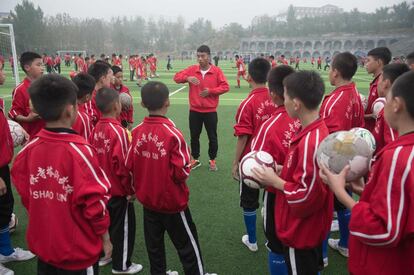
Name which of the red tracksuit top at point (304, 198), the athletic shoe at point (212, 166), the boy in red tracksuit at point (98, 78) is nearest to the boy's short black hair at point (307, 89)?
the red tracksuit top at point (304, 198)

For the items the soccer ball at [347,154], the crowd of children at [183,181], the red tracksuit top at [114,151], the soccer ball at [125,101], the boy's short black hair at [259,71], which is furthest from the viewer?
the soccer ball at [125,101]

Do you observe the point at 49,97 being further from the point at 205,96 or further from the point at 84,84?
the point at 205,96

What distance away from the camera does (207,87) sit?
263 inches

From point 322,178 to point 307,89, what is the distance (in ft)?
2.14

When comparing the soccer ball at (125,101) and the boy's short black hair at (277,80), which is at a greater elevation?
the boy's short black hair at (277,80)

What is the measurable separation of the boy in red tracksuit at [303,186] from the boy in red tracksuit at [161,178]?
33.7 inches

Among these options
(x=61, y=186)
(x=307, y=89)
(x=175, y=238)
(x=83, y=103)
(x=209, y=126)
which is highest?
(x=307, y=89)

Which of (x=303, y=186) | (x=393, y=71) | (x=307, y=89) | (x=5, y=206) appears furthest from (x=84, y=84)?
(x=393, y=71)

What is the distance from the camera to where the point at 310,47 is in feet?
356

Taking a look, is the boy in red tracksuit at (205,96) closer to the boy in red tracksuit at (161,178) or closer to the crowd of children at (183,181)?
the crowd of children at (183,181)

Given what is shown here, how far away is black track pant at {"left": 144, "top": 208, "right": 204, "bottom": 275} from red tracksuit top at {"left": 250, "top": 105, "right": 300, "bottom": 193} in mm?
860

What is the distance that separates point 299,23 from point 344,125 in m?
126

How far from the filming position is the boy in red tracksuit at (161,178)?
296cm

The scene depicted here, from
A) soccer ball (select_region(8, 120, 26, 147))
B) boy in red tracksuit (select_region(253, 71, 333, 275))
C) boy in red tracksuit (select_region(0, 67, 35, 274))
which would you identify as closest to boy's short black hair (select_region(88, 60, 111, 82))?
boy in red tracksuit (select_region(0, 67, 35, 274))
